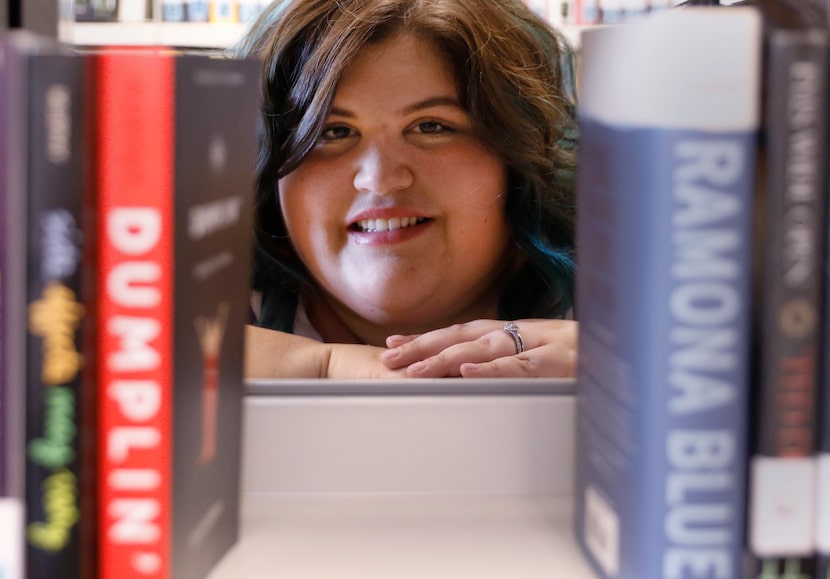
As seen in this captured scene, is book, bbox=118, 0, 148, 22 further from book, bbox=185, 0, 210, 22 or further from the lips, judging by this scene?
the lips

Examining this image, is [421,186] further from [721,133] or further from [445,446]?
[721,133]

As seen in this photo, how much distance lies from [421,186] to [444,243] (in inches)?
4.8

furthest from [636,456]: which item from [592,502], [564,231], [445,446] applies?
[564,231]

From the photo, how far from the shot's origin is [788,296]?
47 cm

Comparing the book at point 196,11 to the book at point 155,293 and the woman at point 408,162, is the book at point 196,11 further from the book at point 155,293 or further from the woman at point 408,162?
the book at point 155,293

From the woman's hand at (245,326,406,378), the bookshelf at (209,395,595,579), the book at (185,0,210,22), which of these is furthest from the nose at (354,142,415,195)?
the book at (185,0,210,22)

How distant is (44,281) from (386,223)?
1248mm

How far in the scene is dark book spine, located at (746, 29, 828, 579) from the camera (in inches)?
18.1

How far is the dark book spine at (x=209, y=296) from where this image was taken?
19.2 inches

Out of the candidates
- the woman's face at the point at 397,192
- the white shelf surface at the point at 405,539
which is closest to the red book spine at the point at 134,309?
the white shelf surface at the point at 405,539

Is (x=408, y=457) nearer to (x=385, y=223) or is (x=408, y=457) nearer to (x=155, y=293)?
(x=155, y=293)

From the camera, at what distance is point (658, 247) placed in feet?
1.54

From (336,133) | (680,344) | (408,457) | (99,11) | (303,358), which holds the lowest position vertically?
(303,358)

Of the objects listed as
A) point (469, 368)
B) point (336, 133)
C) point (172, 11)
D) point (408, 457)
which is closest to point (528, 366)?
point (469, 368)
